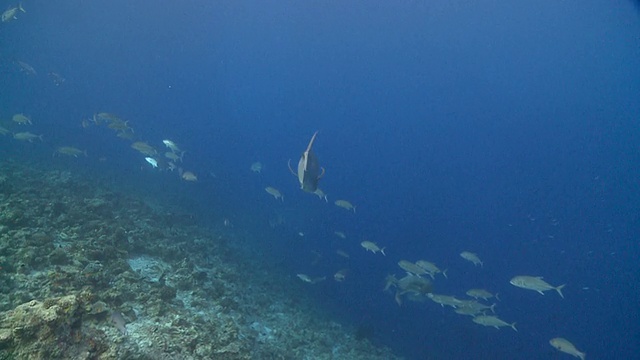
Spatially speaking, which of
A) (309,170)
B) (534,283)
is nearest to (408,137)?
(534,283)

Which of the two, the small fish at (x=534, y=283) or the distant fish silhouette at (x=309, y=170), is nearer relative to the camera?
the distant fish silhouette at (x=309, y=170)

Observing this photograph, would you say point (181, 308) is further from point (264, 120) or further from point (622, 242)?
point (264, 120)

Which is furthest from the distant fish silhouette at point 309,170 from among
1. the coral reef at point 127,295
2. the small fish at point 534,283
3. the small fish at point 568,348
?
the small fish at point 568,348

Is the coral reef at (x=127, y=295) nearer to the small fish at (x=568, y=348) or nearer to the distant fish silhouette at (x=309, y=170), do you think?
the distant fish silhouette at (x=309, y=170)

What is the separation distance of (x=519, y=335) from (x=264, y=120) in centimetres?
11249

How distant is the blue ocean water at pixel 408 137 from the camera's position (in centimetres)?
2877

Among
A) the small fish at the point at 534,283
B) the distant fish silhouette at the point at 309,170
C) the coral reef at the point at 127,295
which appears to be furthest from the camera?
the small fish at the point at 534,283

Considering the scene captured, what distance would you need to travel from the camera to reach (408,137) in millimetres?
92062

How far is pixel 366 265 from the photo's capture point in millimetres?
28891

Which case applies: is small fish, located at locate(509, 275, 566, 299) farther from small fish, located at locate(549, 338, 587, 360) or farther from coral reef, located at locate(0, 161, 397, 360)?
coral reef, located at locate(0, 161, 397, 360)

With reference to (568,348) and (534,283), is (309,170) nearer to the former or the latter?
(534,283)

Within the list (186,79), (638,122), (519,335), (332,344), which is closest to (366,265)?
(519,335)

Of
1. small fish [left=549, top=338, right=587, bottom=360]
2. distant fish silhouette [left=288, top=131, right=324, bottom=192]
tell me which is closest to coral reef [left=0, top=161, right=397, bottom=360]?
distant fish silhouette [left=288, top=131, right=324, bottom=192]

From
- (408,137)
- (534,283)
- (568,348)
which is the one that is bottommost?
(568,348)
